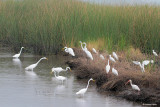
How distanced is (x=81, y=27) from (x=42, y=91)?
8.68 metres

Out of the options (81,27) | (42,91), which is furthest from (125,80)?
(81,27)

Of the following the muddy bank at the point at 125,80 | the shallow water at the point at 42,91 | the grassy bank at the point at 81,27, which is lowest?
the shallow water at the point at 42,91

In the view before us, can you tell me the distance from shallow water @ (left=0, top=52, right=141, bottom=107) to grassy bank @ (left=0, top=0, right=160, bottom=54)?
3873mm

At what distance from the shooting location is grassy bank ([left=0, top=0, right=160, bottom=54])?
55.4ft

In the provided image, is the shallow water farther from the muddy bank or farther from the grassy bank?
the grassy bank

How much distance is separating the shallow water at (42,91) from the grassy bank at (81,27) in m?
3.87

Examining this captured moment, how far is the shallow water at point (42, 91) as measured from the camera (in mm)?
9359

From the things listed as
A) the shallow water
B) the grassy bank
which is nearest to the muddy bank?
the shallow water

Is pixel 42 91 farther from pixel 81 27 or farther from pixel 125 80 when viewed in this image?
pixel 81 27

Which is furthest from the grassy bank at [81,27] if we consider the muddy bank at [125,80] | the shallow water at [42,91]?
the shallow water at [42,91]

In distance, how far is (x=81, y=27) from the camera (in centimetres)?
1902

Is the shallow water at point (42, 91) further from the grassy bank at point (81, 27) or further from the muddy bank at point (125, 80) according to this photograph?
the grassy bank at point (81, 27)

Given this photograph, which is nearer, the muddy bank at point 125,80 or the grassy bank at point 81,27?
the muddy bank at point 125,80

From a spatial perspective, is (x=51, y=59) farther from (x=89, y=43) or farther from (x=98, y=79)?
(x=98, y=79)
